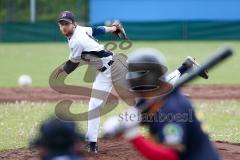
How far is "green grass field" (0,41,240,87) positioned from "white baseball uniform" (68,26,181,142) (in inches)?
383

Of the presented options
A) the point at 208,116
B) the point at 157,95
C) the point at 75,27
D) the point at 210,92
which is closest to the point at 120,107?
the point at 208,116

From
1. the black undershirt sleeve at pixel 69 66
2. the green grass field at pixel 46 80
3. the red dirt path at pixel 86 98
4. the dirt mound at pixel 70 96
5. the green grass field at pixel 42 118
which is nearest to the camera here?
the red dirt path at pixel 86 98

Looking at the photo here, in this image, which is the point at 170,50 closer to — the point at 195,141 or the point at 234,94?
the point at 234,94

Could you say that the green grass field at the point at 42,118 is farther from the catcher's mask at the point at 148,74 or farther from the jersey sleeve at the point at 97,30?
the catcher's mask at the point at 148,74

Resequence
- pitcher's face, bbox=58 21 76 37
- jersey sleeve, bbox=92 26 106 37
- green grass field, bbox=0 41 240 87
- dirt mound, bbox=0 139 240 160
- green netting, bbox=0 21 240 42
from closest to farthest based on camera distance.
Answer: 1. dirt mound, bbox=0 139 240 160
2. pitcher's face, bbox=58 21 76 37
3. jersey sleeve, bbox=92 26 106 37
4. green grass field, bbox=0 41 240 87
5. green netting, bbox=0 21 240 42

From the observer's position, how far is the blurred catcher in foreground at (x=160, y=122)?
4.95m

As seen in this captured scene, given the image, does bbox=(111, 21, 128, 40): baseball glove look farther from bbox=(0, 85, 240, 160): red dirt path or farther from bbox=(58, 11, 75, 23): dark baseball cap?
bbox=(0, 85, 240, 160): red dirt path

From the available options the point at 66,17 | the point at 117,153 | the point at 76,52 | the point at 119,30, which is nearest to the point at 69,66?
the point at 76,52

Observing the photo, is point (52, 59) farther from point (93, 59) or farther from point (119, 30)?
point (93, 59)

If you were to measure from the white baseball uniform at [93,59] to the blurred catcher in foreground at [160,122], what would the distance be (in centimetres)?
418

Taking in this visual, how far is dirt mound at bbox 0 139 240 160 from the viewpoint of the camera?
923 cm

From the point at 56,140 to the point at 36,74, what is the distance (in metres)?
18.1

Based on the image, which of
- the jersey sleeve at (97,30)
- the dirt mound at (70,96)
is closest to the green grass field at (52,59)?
the dirt mound at (70,96)

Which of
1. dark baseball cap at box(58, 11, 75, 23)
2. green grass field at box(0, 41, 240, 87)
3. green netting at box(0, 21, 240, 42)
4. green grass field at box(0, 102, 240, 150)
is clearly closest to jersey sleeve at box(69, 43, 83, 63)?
dark baseball cap at box(58, 11, 75, 23)
